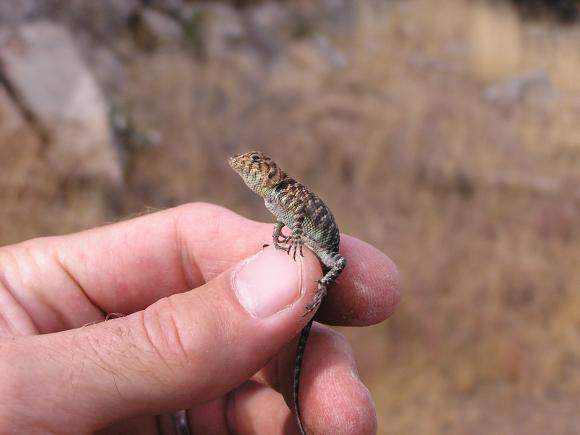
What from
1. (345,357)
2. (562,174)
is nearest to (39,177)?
(345,357)

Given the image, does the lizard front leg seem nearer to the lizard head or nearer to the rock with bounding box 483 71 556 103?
the lizard head

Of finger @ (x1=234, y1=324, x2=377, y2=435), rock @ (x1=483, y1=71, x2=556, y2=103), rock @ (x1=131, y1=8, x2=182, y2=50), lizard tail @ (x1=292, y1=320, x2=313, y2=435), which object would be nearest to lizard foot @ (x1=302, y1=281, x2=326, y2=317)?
lizard tail @ (x1=292, y1=320, x2=313, y2=435)

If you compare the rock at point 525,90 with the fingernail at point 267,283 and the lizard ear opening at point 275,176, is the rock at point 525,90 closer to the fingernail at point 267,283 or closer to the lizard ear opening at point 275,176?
the lizard ear opening at point 275,176

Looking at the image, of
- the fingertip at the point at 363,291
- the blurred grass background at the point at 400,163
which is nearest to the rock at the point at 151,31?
the blurred grass background at the point at 400,163

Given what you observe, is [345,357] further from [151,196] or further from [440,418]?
[151,196]

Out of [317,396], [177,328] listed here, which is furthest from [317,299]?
[177,328]

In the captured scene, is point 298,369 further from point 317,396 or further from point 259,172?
point 259,172
